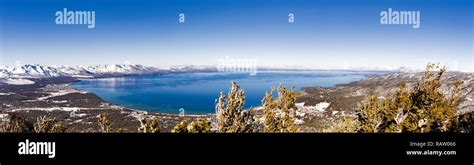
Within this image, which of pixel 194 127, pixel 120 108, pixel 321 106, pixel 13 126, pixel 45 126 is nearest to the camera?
pixel 194 127

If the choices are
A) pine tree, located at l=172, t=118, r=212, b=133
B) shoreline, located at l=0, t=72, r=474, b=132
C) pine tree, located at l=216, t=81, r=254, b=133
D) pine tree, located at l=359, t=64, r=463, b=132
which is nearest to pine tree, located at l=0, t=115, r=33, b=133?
pine tree, located at l=172, t=118, r=212, b=133

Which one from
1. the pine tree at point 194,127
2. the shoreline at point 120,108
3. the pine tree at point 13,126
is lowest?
the shoreline at point 120,108

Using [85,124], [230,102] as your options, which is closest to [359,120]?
[230,102]

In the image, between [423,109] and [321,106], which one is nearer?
[423,109]

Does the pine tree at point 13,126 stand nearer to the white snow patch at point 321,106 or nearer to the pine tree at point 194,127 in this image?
the pine tree at point 194,127

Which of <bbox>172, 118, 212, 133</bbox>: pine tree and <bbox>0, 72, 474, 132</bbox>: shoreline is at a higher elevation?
<bbox>172, 118, 212, 133</bbox>: pine tree

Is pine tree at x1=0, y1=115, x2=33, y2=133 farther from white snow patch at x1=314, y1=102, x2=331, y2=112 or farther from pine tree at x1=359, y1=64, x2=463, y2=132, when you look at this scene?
white snow patch at x1=314, y1=102, x2=331, y2=112

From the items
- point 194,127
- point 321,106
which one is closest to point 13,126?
point 194,127

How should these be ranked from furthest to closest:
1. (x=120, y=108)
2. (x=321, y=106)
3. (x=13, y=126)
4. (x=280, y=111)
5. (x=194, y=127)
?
(x=120, y=108)
(x=321, y=106)
(x=13, y=126)
(x=280, y=111)
(x=194, y=127)

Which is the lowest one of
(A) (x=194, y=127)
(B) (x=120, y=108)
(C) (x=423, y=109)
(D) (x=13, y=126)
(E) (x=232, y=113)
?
(B) (x=120, y=108)

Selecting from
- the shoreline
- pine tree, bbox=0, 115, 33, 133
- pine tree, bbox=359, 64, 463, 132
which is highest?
pine tree, bbox=359, 64, 463, 132

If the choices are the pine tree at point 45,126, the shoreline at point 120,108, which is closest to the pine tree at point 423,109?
the pine tree at point 45,126

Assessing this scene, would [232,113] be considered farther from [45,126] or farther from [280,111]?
[45,126]
